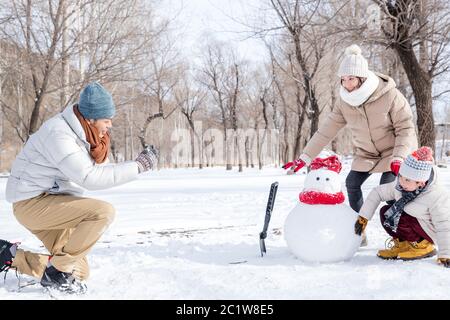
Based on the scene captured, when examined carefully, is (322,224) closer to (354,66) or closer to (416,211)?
(416,211)

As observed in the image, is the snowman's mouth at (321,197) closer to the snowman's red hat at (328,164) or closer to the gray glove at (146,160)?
the snowman's red hat at (328,164)

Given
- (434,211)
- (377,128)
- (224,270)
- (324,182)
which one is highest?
(377,128)

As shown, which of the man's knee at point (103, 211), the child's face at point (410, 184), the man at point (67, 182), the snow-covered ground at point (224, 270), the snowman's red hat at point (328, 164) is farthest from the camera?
the snowman's red hat at point (328, 164)

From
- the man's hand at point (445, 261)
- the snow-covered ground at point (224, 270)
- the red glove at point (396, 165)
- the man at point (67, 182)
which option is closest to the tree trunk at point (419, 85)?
the snow-covered ground at point (224, 270)

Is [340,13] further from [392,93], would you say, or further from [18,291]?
[18,291]

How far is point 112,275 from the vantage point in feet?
9.82

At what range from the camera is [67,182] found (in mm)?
2920

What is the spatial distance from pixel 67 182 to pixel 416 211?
2389mm

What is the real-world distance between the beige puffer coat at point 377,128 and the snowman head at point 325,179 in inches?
17.1

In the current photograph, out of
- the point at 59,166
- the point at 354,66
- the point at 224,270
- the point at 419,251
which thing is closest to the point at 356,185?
the point at 419,251

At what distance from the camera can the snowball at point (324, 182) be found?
327cm

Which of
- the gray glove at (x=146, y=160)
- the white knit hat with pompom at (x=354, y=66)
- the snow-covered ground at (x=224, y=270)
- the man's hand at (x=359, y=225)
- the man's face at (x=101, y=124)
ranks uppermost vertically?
the white knit hat with pompom at (x=354, y=66)
